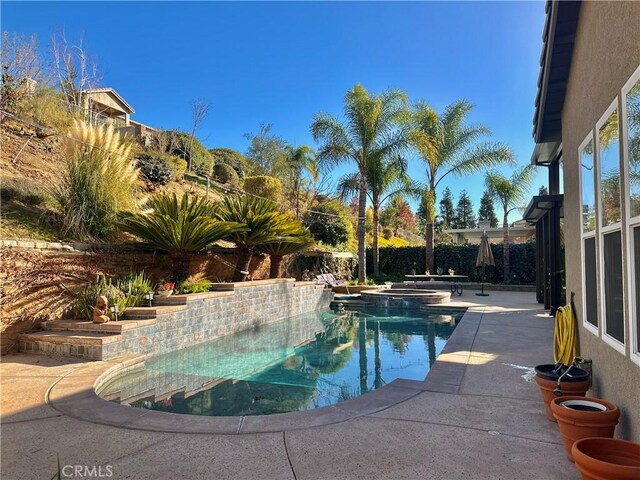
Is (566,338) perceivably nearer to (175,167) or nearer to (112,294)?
(112,294)

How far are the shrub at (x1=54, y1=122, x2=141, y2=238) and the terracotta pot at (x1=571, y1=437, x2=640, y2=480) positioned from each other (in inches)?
350

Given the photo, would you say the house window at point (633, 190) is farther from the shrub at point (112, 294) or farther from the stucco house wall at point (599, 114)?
the shrub at point (112, 294)

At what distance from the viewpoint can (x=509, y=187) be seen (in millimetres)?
19203

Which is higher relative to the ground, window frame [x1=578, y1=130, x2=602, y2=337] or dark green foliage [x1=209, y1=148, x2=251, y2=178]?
dark green foliage [x1=209, y1=148, x2=251, y2=178]

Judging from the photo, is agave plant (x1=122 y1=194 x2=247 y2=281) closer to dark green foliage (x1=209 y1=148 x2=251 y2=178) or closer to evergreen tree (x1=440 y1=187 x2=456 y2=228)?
dark green foliage (x1=209 y1=148 x2=251 y2=178)

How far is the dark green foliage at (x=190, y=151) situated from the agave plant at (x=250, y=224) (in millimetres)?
11812

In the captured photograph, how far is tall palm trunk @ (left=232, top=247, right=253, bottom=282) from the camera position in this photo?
11.7 metres

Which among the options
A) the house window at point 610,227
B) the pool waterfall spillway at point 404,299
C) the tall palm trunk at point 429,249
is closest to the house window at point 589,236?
the house window at point 610,227

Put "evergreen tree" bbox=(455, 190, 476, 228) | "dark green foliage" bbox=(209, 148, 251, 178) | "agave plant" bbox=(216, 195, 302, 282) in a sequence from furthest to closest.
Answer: "evergreen tree" bbox=(455, 190, 476, 228) → "dark green foliage" bbox=(209, 148, 251, 178) → "agave plant" bbox=(216, 195, 302, 282)

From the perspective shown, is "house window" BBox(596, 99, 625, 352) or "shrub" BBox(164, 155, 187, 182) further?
"shrub" BBox(164, 155, 187, 182)

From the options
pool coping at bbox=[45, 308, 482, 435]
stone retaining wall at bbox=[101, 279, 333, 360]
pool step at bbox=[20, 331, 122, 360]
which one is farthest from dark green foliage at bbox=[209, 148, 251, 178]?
pool coping at bbox=[45, 308, 482, 435]

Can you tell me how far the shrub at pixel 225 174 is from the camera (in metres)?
25.5

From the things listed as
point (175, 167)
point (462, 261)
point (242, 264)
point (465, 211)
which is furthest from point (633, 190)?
point (465, 211)

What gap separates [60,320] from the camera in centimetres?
700
